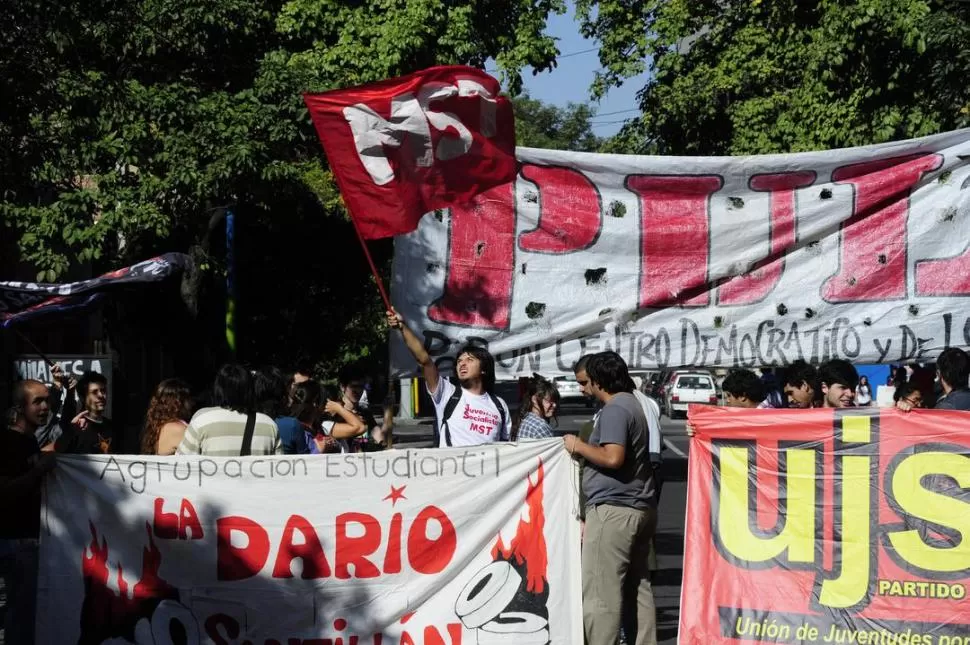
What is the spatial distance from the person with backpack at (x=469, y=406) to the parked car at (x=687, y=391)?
1304 inches

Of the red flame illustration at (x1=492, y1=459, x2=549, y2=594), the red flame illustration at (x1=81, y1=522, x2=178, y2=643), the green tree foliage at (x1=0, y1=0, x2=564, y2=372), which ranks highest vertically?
the green tree foliage at (x1=0, y1=0, x2=564, y2=372)

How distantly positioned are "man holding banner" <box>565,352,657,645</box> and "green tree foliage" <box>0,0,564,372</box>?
19.2 feet

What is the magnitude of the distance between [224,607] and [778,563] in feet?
9.17

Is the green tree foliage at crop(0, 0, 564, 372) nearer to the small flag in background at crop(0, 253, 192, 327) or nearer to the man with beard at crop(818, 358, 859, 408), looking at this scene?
the small flag in background at crop(0, 253, 192, 327)

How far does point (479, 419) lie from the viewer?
7758 millimetres

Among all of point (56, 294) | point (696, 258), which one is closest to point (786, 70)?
point (56, 294)

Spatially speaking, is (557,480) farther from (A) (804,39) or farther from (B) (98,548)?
(A) (804,39)

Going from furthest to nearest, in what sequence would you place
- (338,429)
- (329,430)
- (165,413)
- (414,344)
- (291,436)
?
1. (329,430)
2. (338,429)
3. (291,436)
4. (165,413)
5. (414,344)

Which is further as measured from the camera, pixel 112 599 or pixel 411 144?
pixel 411 144

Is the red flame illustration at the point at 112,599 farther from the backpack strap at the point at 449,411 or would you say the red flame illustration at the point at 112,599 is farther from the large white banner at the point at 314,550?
the backpack strap at the point at 449,411

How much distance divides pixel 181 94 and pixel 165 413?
945 cm

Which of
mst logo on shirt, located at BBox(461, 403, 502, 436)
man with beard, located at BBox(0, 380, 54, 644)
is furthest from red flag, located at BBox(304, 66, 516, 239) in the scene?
man with beard, located at BBox(0, 380, 54, 644)

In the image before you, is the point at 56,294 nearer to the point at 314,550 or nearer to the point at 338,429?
the point at 338,429

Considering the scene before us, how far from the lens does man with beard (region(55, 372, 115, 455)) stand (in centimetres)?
816
